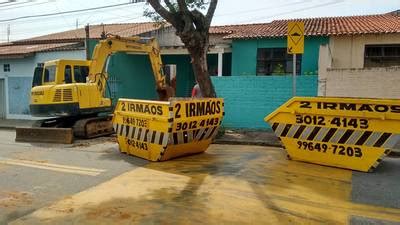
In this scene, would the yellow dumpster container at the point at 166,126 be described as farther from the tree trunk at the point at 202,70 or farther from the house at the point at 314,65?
the house at the point at 314,65

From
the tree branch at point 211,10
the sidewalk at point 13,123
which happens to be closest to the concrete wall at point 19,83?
the sidewalk at point 13,123

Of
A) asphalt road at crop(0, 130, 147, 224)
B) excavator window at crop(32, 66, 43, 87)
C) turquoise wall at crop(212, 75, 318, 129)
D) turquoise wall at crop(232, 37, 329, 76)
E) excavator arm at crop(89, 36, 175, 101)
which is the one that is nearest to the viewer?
asphalt road at crop(0, 130, 147, 224)

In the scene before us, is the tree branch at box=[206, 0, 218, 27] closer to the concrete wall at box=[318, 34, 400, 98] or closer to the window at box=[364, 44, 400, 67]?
the concrete wall at box=[318, 34, 400, 98]

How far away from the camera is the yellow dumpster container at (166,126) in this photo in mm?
9055

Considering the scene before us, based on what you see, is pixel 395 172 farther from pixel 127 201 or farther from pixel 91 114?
pixel 91 114

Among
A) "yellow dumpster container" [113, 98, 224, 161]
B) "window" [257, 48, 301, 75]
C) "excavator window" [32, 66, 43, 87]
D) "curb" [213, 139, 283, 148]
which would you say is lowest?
"curb" [213, 139, 283, 148]

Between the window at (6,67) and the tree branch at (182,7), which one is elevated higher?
the tree branch at (182,7)

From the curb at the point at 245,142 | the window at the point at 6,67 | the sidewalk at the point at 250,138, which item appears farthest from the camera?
the window at the point at 6,67

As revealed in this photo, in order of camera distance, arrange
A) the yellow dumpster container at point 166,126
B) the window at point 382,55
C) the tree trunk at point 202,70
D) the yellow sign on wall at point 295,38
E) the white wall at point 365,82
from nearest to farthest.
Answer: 1. the yellow dumpster container at point 166,126
2. the yellow sign on wall at point 295,38
3. the white wall at point 365,82
4. the tree trunk at point 202,70
5. the window at point 382,55

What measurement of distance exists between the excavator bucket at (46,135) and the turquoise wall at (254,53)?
9.73 meters

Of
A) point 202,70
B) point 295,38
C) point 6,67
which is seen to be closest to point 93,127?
point 202,70

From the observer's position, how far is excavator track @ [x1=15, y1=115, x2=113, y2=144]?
1315 centimetres

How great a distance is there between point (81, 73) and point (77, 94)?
1.78 metres

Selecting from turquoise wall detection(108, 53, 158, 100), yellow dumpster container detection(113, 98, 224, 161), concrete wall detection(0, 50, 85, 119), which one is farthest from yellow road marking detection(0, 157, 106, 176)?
concrete wall detection(0, 50, 85, 119)
